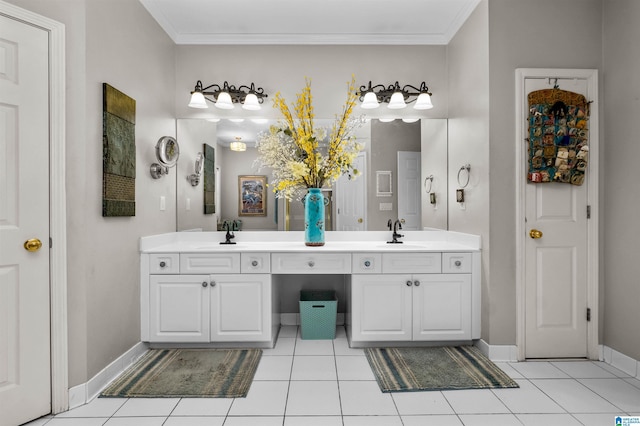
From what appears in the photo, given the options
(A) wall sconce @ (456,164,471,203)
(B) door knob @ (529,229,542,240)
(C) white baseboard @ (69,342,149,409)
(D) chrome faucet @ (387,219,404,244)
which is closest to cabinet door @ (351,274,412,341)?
(D) chrome faucet @ (387,219,404,244)

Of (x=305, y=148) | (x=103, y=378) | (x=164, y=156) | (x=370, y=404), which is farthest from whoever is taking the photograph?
(x=305, y=148)

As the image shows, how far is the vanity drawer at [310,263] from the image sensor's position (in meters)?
2.83

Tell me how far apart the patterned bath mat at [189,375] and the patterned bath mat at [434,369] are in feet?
2.93

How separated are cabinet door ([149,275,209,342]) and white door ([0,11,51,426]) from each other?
835 millimetres

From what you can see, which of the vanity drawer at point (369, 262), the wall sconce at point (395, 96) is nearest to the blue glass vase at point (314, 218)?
the vanity drawer at point (369, 262)

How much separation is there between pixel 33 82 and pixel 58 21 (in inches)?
15.3

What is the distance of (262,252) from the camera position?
9.20 feet

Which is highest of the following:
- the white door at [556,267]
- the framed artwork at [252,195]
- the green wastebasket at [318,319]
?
the framed artwork at [252,195]

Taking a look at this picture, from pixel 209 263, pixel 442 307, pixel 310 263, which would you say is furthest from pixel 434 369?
pixel 209 263

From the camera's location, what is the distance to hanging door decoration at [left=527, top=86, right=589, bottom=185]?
259 centimetres

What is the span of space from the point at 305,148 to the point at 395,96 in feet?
3.22

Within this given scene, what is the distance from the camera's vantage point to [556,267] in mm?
2668

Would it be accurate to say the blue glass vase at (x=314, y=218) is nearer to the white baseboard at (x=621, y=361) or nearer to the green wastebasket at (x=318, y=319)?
the green wastebasket at (x=318, y=319)

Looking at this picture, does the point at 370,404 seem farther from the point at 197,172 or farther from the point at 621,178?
the point at 197,172
